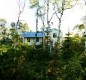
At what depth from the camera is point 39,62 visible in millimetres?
31203

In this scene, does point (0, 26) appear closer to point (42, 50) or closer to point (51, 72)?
point (42, 50)

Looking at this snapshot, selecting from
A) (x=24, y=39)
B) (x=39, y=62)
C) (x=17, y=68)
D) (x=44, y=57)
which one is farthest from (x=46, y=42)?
(x=24, y=39)

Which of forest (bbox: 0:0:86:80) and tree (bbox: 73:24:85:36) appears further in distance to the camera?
tree (bbox: 73:24:85:36)

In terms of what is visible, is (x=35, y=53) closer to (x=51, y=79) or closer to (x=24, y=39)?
(x=51, y=79)

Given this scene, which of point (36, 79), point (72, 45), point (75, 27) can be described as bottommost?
point (36, 79)

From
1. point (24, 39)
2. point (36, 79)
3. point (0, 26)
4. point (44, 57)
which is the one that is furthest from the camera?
point (0, 26)

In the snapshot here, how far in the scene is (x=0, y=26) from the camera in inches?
2886

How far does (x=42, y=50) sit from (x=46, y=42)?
4529 mm

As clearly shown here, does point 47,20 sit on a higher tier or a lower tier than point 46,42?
higher

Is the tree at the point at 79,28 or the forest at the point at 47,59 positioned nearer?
the forest at the point at 47,59

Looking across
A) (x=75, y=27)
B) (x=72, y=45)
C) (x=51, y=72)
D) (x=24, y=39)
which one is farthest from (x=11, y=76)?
(x=24, y=39)

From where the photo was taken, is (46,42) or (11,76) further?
(46,42)

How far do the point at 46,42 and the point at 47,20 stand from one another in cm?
325

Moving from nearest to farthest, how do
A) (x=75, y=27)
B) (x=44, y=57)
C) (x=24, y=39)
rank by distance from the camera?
(x=44, y=57) → (x=75, y=27) → (x=24, y=39)
